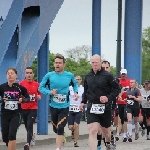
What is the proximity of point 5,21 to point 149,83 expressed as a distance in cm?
741

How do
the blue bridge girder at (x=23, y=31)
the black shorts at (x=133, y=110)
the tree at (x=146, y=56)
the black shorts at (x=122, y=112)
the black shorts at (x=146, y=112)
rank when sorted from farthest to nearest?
the tree at (x=146, y=56)
the black shorts at (x=146, y=112)
the black shorts at (x=122, y=112)
the black shorts at (x=133, y=110)
the blue bridge girder at (x=23, y=31)

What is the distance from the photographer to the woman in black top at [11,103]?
1470cm

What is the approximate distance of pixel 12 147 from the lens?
14.4 meters

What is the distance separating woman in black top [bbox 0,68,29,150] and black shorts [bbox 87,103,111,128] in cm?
117

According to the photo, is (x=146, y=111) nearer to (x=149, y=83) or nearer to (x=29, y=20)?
(x=149, y=83)

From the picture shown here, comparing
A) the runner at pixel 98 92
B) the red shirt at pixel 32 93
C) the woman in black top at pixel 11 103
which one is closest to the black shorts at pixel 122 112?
the red shirt at pixel 32 93

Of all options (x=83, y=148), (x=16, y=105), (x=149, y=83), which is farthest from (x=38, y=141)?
(x=16, y=105)

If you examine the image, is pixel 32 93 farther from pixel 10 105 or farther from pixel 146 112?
pixel 146 112

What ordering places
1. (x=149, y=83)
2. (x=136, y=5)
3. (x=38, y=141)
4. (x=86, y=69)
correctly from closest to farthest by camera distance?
(x=38, y=141) → (x=149, y=83) → (x=136, y=5) → (x=86, y=69)

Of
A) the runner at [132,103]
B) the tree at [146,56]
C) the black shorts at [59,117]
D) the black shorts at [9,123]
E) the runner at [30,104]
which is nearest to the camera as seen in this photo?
the black shorts at [9,123]

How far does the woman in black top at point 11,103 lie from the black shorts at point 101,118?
1.17 meters

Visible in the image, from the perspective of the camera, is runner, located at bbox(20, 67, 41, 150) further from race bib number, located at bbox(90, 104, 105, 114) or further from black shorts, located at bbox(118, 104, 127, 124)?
black shorts, located at bbox(118, 104, 127, 124)

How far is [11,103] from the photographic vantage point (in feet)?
48.6

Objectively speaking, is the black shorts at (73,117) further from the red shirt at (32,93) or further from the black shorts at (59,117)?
the black shorts at (59,117)
